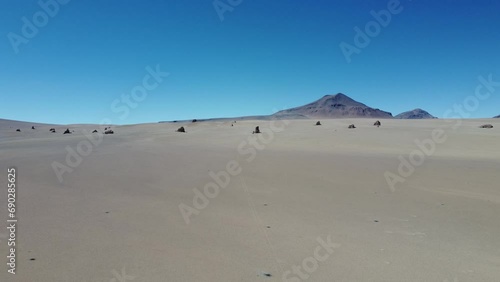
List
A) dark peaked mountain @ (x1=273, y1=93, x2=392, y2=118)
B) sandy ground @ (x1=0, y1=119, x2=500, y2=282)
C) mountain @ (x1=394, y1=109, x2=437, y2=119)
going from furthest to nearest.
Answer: mountain @ (x1=394, y1=109, x2=437, y2=119) < dark peaked mountain @ (x1=273, y1=93, x2=392, y2=118) < sandy ground @ (x1=0, y1=119, x2=500, y2=282)

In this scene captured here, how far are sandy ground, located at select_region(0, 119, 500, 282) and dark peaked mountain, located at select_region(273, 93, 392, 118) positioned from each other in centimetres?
8825

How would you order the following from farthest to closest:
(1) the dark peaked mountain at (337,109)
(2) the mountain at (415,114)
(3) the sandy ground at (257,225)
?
1. (2) the mountain at (415,114)
2. (1) the dark peaked mountain at (337,109)
3. (3) the sandy ground at (257,225)

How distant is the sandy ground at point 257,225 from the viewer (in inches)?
110

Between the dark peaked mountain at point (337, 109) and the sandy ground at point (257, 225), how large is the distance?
88.3 metres

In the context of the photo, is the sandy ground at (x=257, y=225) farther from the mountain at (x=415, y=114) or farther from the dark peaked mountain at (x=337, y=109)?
the mountain at (x=415, y=114)

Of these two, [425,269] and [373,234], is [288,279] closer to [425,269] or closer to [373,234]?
[425,269]

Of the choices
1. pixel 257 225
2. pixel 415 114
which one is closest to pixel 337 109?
pixel 415 114

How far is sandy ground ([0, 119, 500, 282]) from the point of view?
2.79 metres

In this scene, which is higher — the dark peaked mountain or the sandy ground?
the dark peaked mountain

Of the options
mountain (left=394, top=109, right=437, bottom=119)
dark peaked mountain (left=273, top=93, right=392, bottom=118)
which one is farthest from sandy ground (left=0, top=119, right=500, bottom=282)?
mountain (left=394, top=109, right=437, bottom=119)

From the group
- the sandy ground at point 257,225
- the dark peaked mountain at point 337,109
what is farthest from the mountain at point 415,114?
the sandy ground at point 257,225

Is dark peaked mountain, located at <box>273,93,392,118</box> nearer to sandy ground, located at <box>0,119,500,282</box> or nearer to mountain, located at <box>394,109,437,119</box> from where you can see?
mountain, located at <box>394,109,437,119</box>

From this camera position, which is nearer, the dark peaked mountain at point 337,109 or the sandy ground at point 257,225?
the sandy ground at point 257,225

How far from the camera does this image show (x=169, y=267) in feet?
9.14
